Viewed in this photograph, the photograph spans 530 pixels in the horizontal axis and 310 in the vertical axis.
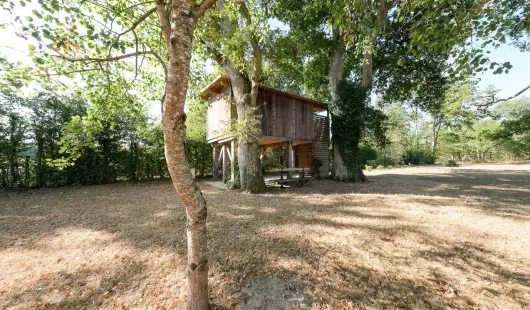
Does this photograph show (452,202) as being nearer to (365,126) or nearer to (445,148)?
(365,126)

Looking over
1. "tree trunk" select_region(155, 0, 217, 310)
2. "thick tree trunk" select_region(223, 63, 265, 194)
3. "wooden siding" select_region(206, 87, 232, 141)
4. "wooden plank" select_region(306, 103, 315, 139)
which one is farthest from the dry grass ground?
"wooden plank" select_region(306, 103, 315, 139)

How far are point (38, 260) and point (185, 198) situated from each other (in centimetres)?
365

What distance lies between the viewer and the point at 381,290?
2.88 m

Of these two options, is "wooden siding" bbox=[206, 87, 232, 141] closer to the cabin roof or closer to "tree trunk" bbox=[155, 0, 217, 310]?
the cabin roof

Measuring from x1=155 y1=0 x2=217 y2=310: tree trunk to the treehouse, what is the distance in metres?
7.15

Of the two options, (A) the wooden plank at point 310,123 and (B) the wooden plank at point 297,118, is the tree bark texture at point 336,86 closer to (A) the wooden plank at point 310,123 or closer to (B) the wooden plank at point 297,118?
(A) the wooden plank at point 310,123

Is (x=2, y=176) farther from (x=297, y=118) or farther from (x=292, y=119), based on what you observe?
(x=297, y=118)

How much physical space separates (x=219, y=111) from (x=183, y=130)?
1079 cm

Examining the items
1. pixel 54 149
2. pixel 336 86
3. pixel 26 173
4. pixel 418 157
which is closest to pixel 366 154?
pixel 418 157

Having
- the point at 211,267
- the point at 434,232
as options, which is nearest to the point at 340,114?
the point at 434,232

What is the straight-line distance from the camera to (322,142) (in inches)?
603

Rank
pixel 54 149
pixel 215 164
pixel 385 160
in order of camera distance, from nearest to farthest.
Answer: pixel 54 149, pixel 215 164, pixel 385 160

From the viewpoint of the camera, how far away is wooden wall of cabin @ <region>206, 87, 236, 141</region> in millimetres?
11094

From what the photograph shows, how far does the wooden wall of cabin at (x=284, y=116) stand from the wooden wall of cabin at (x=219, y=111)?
1.62m
